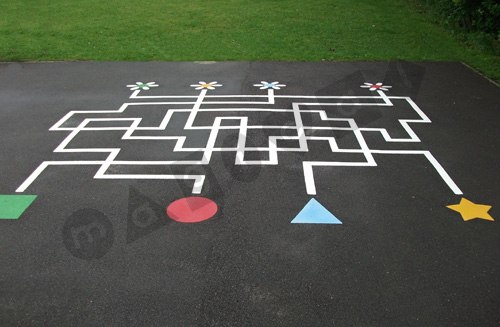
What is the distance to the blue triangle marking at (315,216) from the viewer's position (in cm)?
473

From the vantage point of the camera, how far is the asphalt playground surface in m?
3.74

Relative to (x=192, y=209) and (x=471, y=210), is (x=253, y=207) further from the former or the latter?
(x=471, y=210)

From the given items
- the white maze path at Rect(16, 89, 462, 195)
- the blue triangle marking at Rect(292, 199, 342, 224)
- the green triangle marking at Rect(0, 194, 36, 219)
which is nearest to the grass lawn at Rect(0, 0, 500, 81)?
the white maze path at Rect(16, 89, 462, 195)

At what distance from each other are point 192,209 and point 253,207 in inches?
26.7

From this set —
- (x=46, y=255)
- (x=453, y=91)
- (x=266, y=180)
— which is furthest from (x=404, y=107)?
(x=46, y=255)

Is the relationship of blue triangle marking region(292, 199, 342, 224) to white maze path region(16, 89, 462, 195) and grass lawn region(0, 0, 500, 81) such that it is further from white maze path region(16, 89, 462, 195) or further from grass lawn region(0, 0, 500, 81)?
grass lawn region(0, 0, 500, 81)

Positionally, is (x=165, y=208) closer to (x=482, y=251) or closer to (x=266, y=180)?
(x=266, y=180)

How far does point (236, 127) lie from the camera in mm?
6891

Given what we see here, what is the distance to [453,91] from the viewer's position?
8.34 m

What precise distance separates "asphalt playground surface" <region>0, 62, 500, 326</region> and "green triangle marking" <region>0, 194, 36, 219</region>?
2 centimetres

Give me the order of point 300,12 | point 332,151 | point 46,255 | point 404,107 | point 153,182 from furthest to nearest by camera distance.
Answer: point 300,12 < point 404,107 < point 332,151 < point 153,182 < point 46,255

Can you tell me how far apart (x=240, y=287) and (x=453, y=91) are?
640 cm

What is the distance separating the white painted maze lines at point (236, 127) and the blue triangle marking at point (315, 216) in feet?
1.15

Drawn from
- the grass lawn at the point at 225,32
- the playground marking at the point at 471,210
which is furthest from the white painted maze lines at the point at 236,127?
the grass lawn at the point at 225,32
